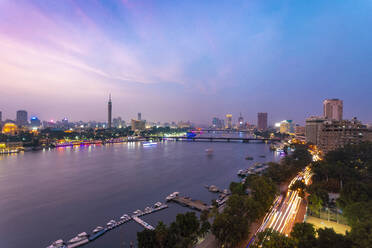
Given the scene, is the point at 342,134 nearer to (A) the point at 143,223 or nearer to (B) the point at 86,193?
(A) the point at 143,223

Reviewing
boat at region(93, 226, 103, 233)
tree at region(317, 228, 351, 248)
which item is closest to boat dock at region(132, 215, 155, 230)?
boat at region(93, 226, 103, 233)

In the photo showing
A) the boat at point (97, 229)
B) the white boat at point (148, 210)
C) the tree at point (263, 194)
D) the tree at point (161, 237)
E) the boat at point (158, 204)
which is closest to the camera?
the tree at point (161, 237)

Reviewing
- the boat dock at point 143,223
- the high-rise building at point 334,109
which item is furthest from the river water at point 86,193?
the high-rise building at point 334,109

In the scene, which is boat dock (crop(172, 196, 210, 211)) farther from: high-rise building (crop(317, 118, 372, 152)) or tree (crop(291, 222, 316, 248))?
high-rise building (crop(317, 118, 372, 152))

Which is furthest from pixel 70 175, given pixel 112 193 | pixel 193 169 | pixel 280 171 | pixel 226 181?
pixel 280 171

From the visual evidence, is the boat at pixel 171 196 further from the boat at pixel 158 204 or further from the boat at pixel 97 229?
the boat at pixel 97 229
